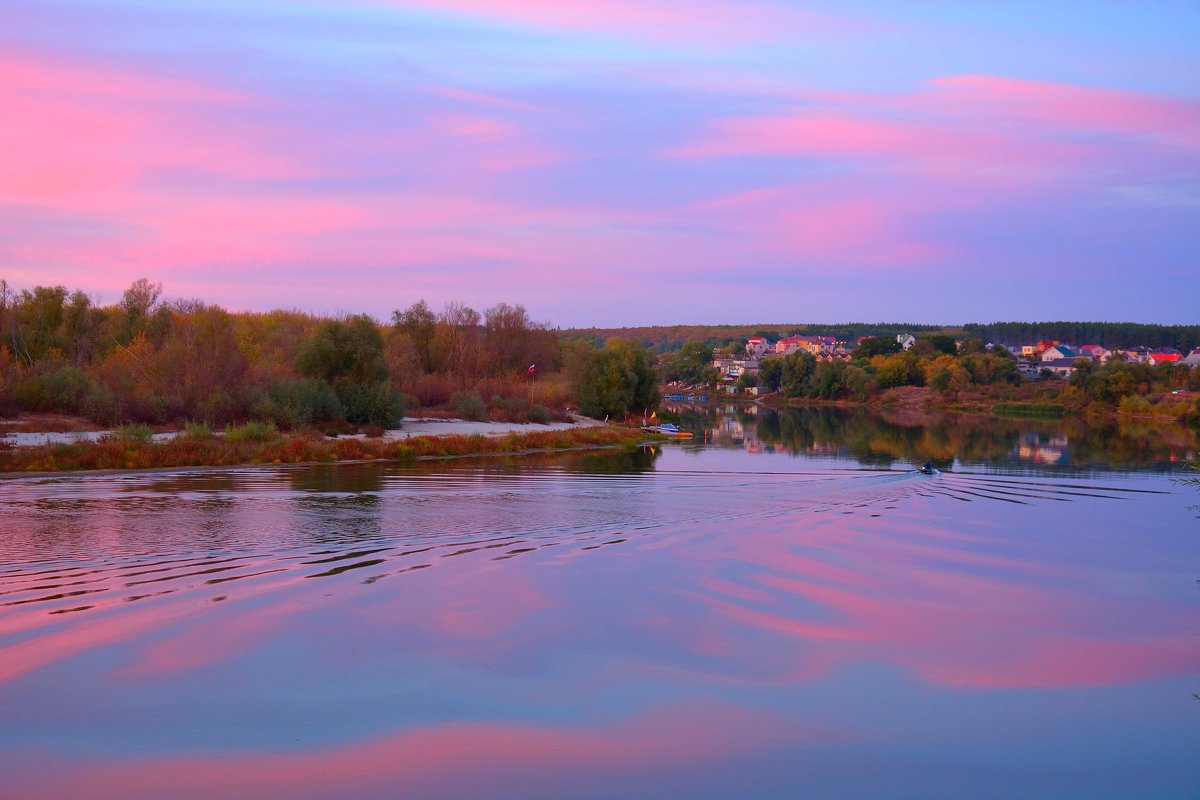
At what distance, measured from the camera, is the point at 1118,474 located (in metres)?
35.6

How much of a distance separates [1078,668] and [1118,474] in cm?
2835

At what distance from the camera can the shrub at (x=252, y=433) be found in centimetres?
3180

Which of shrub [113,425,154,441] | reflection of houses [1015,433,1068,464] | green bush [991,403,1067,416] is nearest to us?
shrub [113,425,154,441]

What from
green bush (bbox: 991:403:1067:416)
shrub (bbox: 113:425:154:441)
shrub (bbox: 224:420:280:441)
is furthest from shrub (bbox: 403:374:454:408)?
green bush (bbox: 991:403:1067:416)

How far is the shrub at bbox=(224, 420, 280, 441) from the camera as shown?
31.8 m

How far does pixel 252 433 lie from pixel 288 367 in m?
15.2

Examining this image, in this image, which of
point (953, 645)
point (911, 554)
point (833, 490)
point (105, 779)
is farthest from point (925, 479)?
point (105, 779)

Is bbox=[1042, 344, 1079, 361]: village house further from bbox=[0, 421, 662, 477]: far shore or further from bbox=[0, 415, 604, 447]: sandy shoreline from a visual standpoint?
bbox=[0, 421, 662, 477]: far shore

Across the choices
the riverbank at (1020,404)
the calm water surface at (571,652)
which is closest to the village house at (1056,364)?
the riverbank at (1020,404)

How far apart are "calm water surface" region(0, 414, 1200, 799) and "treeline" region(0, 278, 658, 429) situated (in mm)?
15689

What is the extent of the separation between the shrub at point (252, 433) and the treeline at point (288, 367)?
3.08m

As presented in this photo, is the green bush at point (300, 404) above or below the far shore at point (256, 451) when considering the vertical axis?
above

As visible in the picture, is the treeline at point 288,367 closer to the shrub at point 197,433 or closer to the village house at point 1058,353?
the shrub at point 197,433

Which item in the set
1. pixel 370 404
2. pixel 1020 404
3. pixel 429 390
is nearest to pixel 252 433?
pixel 370 404
